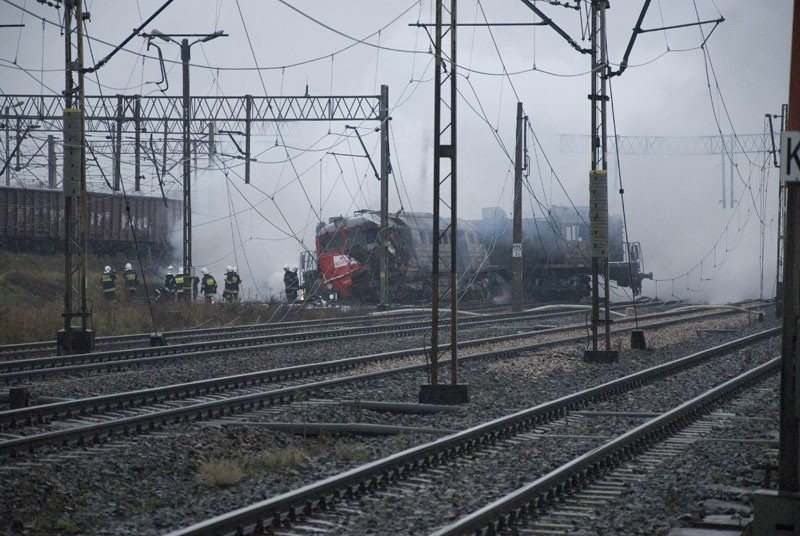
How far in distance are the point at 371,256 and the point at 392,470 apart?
91.1 feet

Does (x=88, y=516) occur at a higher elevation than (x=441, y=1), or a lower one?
lower

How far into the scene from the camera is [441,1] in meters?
12.9

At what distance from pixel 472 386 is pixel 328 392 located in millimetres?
2314

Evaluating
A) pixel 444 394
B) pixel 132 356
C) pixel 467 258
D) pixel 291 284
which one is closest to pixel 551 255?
pixel 467 258

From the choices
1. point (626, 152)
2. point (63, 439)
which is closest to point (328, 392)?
point (63, 439)

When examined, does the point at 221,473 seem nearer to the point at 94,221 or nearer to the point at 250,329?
the point at 250,329

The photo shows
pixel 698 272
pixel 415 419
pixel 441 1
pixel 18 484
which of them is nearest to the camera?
pixel 18 484

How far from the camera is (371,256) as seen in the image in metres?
36.1

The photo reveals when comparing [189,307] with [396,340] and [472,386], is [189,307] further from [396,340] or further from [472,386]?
[472,386]

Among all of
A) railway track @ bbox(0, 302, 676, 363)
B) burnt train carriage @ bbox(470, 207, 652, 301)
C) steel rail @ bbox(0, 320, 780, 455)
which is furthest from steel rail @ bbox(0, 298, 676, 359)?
burnt train carriage @ bbox(470, 207, 652, 301)

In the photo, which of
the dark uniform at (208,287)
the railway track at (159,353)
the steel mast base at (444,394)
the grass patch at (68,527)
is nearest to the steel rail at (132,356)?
the railway track at (159,353)

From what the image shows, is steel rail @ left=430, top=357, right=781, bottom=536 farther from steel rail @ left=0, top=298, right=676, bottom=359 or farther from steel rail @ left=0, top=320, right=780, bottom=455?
steel rail @ left=0, top=298, right=676, bottom=359

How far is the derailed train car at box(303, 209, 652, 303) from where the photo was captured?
36.4 m

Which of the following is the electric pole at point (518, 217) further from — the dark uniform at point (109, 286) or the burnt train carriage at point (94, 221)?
the burnt train carriage at point (94, 221)
